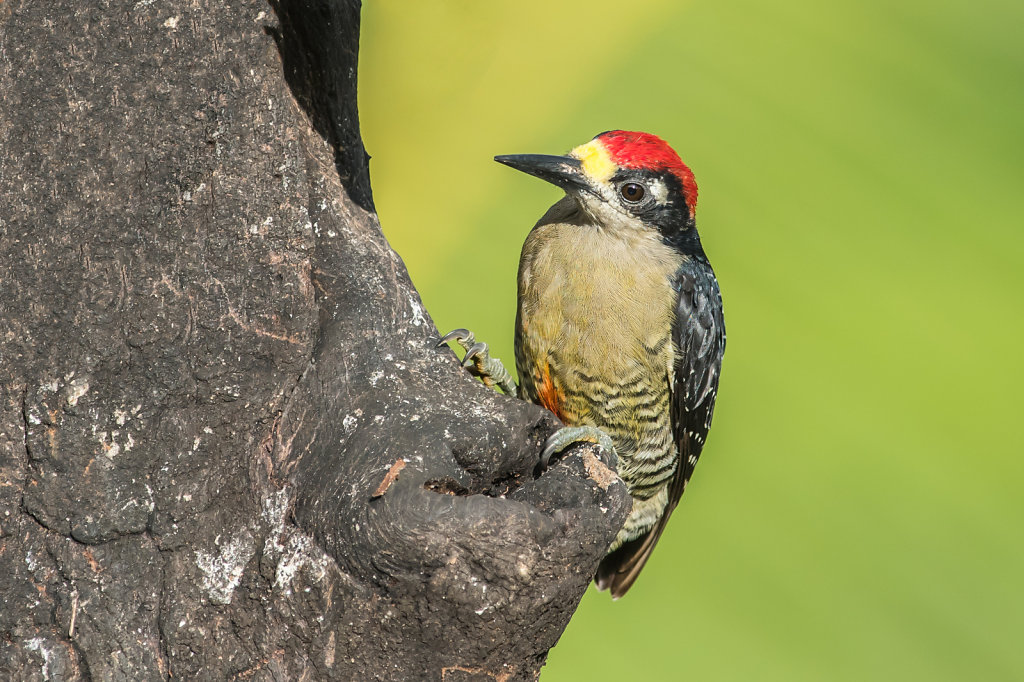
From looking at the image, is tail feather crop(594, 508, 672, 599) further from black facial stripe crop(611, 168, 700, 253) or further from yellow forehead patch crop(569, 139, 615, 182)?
yellow forehead patch crop(569, 139, 615, 182)

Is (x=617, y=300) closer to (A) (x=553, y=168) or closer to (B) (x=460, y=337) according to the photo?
(A) (x=553, y=168)

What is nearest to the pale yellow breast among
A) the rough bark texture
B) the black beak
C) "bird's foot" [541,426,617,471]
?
the black beak

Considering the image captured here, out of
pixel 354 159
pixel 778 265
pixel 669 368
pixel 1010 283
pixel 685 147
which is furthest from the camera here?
pixel 685 147

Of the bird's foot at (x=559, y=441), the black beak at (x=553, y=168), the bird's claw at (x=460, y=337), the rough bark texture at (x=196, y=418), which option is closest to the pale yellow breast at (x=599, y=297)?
the black beak at (x=553, y=168)

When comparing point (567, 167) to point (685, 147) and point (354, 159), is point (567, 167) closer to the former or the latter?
point (354, 159)

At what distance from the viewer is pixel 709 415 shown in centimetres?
396

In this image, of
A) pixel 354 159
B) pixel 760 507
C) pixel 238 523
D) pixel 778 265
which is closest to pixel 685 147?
pixel 778 265

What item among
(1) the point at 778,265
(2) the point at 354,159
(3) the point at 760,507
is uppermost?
(1) the point at 778,265

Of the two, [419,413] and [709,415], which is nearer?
[419,413]

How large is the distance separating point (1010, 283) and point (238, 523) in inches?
128

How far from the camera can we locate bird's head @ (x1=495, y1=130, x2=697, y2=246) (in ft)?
10.4

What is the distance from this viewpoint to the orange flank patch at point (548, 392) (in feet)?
11.4

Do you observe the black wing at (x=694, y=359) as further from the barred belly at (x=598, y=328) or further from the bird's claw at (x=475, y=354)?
the bird's claw at (x=475, y=354)

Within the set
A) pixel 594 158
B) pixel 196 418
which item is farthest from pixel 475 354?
pixel 196 418
